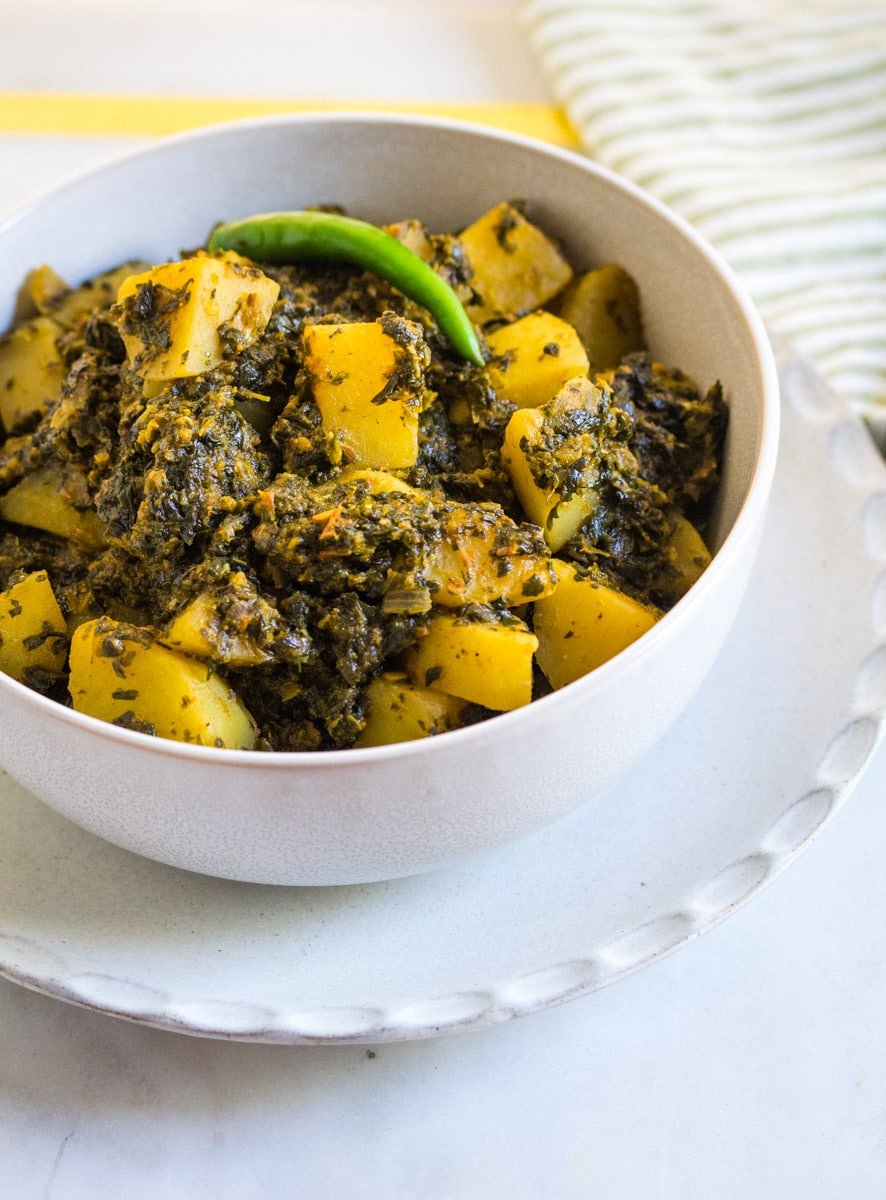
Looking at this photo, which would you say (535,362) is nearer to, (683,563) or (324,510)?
(683,563)

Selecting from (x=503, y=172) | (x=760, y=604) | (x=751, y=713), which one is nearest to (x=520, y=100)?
(x=503, y=172)

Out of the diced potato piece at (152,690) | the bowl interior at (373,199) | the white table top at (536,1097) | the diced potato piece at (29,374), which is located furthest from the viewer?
the bowl interior at (373,199)

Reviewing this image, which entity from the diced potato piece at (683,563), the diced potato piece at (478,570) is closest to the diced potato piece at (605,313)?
the diced potato piece at (683,563)

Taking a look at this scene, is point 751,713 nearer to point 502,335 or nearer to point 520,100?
point 502,335

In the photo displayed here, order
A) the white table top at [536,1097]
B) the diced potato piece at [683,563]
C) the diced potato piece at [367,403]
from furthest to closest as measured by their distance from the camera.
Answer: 1. the diced potato piece at [683,563]
2. the diced potato piece at [367,403]
3. the white table top at [536,1097]

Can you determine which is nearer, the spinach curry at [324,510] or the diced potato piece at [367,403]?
the spinach curry at [324,510]

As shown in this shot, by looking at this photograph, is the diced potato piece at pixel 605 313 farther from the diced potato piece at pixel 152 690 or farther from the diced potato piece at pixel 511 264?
the diced potato piece at pixel 152 690

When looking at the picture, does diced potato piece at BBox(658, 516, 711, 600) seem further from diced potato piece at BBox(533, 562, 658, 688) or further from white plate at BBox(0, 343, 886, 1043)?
white plate at BBox(0, 343, 886, 1043)

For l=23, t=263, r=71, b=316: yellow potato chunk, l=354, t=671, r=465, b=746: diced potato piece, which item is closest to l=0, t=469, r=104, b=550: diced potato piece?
l=23, t=263, r=71, b=316: yellow potato chunk
